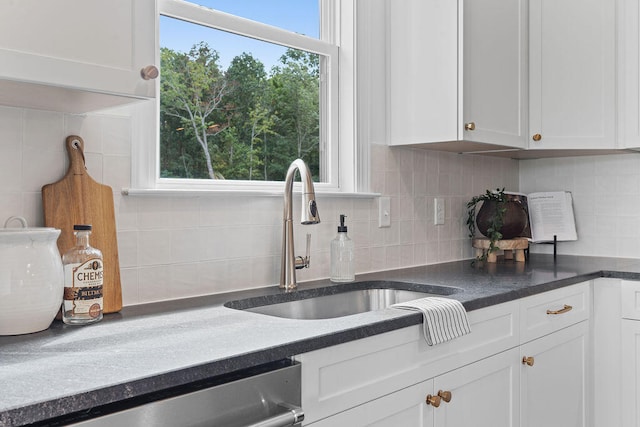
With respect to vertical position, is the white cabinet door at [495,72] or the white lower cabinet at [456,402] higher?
the white cabinet door at [495,72]

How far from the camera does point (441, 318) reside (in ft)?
5.21

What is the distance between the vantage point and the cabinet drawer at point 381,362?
4.23 ft

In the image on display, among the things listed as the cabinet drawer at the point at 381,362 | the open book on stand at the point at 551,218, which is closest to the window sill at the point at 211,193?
the cabinet drawer at the point at 381,362

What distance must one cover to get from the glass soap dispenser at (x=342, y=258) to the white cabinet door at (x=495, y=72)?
62cm

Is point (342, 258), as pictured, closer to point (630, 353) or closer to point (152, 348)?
point (152, 348)

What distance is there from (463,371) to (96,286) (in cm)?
103

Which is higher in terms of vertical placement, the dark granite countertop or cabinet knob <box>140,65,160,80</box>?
cabinet knob <box>140,65,160,80</box>

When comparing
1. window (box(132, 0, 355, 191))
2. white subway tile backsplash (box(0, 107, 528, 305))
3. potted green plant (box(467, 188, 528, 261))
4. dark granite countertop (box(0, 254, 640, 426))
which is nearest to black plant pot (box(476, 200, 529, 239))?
potted green plant (box(467, 188, 528, 261))

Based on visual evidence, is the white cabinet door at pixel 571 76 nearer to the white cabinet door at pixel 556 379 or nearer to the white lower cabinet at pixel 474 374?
the white lower cabinet at pixel 474 374

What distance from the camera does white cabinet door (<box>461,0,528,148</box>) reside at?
233cm

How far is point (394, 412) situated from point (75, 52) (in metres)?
1.10

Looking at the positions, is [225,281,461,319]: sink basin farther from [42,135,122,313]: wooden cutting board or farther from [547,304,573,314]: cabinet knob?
[547,304,573,314]: cabinet knob

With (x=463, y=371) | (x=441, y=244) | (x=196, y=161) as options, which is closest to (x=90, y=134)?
(x=196, y=161)

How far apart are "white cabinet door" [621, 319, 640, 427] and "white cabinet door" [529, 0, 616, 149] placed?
0.86 m
